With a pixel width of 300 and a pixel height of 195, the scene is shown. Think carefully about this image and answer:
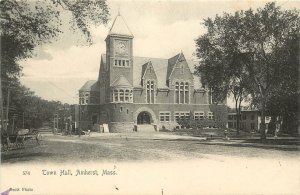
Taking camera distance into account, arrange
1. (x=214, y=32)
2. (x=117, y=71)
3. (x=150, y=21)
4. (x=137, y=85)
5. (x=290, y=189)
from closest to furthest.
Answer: (x=290, y=189), (x=150, y=21), (x=214, y=32), (x=117, y=71), (x=137, y=85)

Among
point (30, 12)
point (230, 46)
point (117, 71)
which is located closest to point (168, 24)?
point (30, 12)

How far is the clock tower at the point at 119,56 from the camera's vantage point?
29.1 meters

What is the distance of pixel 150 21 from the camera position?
12562 mm

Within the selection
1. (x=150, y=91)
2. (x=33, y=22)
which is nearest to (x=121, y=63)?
(x=150, y=91)

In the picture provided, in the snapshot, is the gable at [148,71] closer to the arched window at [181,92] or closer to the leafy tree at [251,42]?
the arched window at [181,92]

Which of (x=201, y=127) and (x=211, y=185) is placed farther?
(x=201, y=127)

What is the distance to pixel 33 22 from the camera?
432 inches

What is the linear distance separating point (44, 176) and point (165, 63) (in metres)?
28.4

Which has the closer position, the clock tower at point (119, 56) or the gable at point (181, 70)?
the clock tower at point (119, 56)

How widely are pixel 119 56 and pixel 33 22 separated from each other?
19.8 m

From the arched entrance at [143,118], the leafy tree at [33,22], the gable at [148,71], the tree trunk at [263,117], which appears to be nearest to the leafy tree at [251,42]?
the tree trunk at [263,117]

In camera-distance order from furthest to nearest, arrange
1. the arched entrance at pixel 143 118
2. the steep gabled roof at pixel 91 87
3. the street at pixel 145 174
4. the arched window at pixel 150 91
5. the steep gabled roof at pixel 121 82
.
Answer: the steep gabled roof at pixel 91 87, the arched entrance at pixel 143 118, the arched window at pixel 150 91, the steep gabled roof at pixel 121 82, the street at pixel 145 174

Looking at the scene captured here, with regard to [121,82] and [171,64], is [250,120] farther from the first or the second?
[121,82]

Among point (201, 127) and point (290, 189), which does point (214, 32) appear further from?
point (201, 127)
